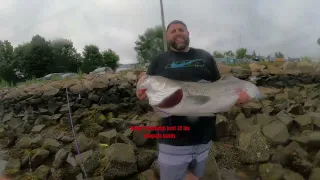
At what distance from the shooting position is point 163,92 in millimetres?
2676

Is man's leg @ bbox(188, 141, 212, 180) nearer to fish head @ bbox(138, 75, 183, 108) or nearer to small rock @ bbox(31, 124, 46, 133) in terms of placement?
fish head @ bbox(138, 75, 183, 108)

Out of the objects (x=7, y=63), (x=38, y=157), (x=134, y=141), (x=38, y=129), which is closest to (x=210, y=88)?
(x=134, y=141)

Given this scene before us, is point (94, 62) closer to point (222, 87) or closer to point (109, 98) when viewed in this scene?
point (109, 98)

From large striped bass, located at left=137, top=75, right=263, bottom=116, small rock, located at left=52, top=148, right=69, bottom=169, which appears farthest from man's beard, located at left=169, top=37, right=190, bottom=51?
small rock, located at left=52, top=148, right=69, bottom=169

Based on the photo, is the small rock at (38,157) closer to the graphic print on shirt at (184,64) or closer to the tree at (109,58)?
the graphic print on shirt at (184,64)

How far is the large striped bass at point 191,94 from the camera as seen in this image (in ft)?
8.81

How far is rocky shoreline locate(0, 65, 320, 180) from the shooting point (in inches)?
194

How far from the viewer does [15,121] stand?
9.98 metres

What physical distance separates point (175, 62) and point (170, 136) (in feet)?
2.30

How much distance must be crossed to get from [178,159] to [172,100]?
575 millimetres

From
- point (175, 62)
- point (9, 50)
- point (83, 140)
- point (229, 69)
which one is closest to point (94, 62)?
point (9, 50)

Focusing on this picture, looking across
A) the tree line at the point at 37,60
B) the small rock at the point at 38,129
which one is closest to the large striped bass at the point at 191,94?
the small rock at the point at 38,129

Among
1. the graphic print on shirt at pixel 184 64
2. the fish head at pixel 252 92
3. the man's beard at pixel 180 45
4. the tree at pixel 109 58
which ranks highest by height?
the man's beard at pixel 180 45

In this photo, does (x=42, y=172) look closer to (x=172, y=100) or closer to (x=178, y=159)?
(x=178, y=159)
